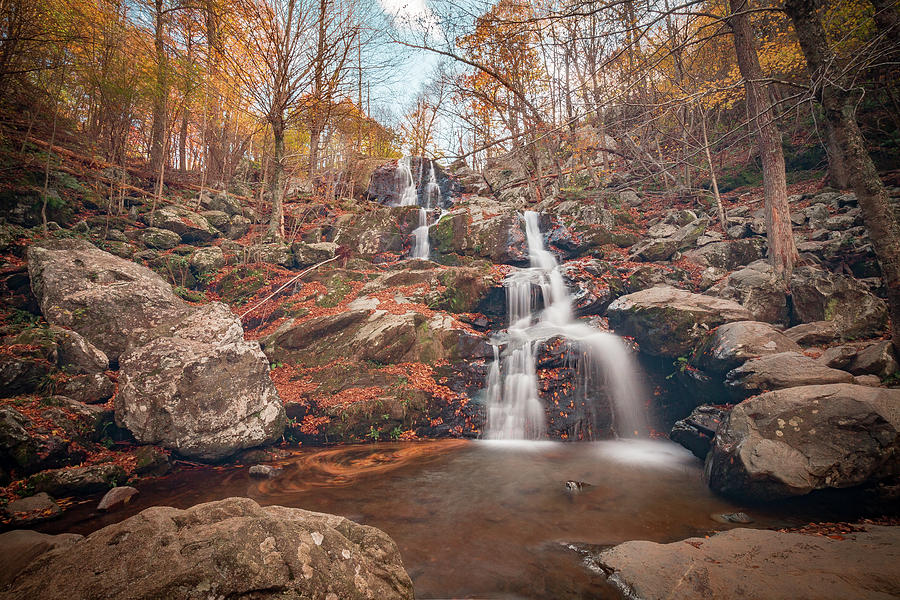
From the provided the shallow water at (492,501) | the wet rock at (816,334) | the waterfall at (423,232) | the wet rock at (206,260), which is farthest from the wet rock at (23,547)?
the waterfall at (423,232)

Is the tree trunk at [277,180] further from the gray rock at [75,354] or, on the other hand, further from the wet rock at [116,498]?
the wet rock at [116,498]

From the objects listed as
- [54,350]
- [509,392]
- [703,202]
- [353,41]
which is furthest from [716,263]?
[54,350]

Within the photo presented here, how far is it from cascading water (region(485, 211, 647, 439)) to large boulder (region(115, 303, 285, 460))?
196 inches

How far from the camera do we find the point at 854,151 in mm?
4672

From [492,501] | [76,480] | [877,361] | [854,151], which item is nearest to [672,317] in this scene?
[877,361]

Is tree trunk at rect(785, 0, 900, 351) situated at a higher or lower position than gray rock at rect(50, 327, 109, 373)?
higher

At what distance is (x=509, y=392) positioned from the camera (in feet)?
28.2

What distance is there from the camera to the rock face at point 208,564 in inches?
64.0

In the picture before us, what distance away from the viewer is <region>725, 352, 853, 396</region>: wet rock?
5.33 metres

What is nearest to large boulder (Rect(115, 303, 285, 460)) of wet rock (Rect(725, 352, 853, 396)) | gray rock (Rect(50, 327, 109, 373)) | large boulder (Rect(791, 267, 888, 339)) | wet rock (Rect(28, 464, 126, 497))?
wet rock (Rect(28, 464, 126, 497))

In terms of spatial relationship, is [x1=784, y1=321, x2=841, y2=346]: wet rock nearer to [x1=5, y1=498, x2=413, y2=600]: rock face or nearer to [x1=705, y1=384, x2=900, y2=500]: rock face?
[x1=705, y1=384, x2=900, y2=500]: rock face

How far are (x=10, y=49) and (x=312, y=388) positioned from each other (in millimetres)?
9970

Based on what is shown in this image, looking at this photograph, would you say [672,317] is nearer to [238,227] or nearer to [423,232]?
[423,232]

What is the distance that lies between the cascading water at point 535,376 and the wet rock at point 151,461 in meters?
6.14
